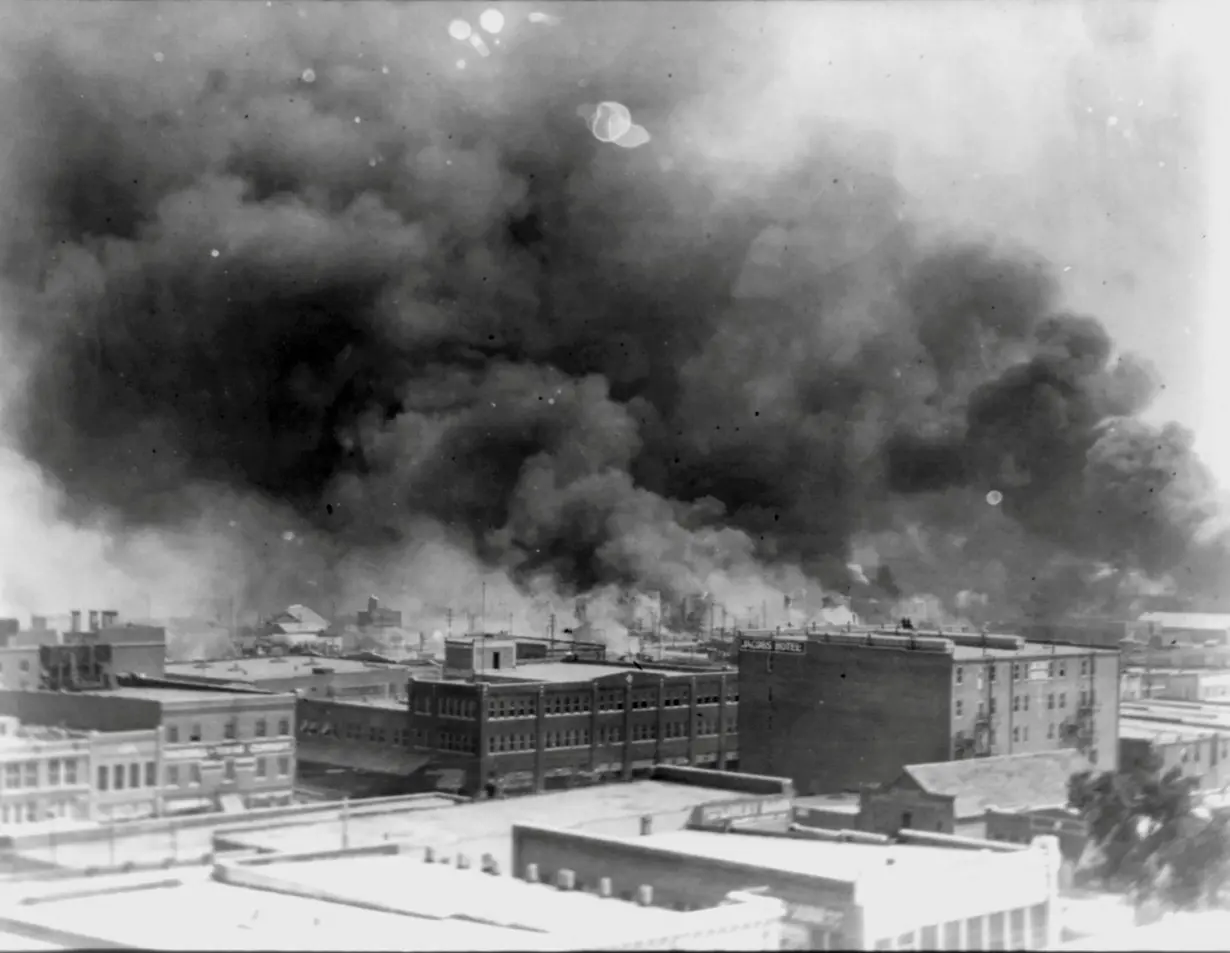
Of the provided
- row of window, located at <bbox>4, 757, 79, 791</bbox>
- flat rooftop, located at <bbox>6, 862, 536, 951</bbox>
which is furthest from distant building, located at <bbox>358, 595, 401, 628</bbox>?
flat rooftop, located at <bbox>6, 862, 536, 951</bbox>

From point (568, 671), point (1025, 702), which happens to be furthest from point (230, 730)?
point (1025, 702)

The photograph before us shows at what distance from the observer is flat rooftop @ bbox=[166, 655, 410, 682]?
44.3 feet

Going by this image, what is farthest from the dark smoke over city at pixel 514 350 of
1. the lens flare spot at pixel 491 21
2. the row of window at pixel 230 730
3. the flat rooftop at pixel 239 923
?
the flat rooftop at pixel 239 923

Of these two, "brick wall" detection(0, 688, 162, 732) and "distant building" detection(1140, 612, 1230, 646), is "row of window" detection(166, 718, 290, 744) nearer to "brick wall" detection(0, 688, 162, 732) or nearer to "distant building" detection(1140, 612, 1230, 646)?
"brick wall" detection(0, 688, 162, 732)

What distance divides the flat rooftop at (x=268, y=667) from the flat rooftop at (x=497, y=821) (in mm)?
1710

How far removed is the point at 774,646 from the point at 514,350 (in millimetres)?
3611

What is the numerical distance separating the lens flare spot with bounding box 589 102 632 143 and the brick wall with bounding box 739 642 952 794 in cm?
496

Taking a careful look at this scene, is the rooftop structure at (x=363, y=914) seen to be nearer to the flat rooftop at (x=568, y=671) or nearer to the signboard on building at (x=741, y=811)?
the signboard on building at (x=741, y=811)

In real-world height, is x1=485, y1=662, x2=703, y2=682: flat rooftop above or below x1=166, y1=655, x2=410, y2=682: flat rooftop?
below

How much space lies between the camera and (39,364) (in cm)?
1445

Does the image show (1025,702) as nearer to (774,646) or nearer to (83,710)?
(774,646)

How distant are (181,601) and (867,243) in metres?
6.81

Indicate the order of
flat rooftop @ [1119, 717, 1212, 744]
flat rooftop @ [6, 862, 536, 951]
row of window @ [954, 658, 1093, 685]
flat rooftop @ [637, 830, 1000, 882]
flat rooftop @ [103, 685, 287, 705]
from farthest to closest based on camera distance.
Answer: flat rooftop @ [1119, 717, 1212, 744], row of window @ [954, 658, 1093, 685], flat rooftop @ [103, 685, 287, 705], flat rooftop @ [637, 830, 1000, 882], flat rooftop @ [6, 862, 536, 951]

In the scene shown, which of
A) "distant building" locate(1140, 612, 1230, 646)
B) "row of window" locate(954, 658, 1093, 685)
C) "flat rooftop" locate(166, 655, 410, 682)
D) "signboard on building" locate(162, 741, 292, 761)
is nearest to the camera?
"signboard on building" locate(162, 741, 292, 761)
